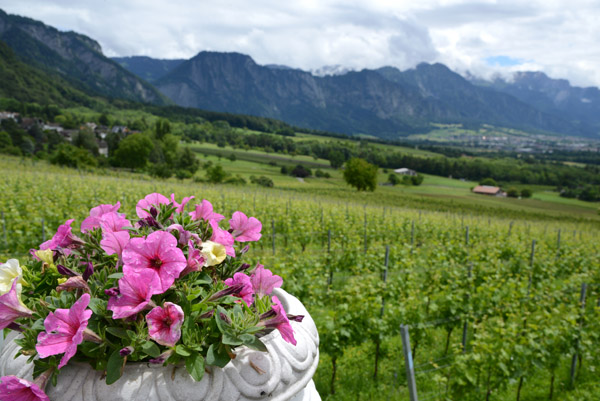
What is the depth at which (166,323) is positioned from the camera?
1.38 meters

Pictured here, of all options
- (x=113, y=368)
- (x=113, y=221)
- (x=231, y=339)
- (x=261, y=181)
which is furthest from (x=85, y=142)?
(x=231, y=339)

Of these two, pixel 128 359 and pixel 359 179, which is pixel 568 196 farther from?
pixel 128 359

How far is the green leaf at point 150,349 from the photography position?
134cm

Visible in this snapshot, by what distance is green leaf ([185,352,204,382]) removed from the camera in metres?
1.37

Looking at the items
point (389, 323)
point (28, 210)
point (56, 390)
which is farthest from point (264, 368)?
point (28, 210)

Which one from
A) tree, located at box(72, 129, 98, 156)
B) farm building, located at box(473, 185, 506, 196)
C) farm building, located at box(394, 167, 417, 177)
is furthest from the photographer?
farm building, located at box(394, 167, 417, 177)

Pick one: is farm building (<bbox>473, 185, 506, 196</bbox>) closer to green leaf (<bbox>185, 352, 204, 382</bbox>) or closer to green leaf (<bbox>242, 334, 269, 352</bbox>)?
green leaf (<bbox>242, 334, 269, 352</bbox>)

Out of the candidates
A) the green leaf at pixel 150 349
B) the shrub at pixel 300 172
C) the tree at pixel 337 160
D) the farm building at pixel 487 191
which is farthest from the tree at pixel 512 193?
the green leaf at pixel 150 349

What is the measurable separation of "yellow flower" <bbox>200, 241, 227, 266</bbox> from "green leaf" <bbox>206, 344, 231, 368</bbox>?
0.33 m

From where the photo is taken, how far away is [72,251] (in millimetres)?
1788

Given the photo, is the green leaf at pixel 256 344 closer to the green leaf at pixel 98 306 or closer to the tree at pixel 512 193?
the green leaf at pixel 98 306

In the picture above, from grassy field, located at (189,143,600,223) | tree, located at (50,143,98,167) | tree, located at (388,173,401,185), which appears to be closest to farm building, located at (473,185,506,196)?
grassy field, located at (189,143,600,223)

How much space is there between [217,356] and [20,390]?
66cm

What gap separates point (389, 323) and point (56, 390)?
5870 mm
